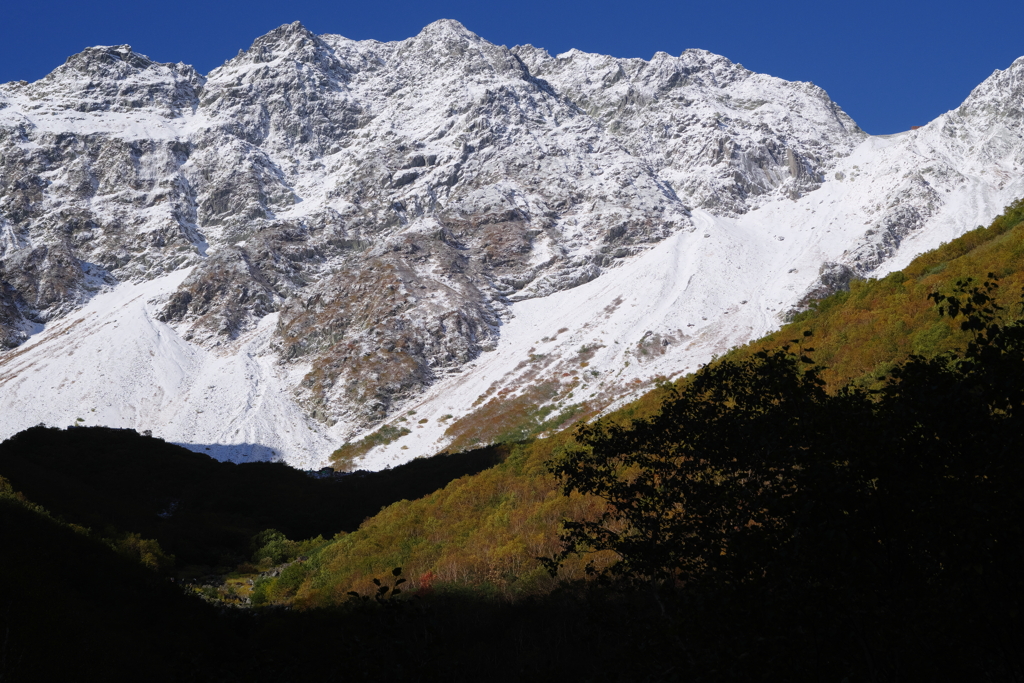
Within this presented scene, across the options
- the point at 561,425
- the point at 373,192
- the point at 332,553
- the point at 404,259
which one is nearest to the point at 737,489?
the point at 332,553

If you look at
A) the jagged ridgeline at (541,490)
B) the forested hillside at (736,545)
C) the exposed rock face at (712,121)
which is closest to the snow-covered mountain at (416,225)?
the exposed rock face at (712,121)

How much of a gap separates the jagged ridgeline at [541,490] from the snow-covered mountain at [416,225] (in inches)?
1250

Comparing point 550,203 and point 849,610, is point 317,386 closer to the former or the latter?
point 550,203

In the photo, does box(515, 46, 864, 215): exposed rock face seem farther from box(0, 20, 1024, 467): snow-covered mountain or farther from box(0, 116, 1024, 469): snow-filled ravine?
box(0, 116, 1024, 469): snow-filled ravine

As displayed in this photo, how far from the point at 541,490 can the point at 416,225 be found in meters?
88.1

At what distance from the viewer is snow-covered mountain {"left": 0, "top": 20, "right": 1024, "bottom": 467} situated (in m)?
64.2

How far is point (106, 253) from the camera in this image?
10594 centimetres

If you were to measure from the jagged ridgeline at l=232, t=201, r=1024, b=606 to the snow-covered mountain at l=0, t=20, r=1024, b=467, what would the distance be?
31737mm

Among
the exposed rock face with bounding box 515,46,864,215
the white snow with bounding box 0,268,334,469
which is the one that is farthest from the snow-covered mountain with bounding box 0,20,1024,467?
the exposed rock face with bounding box 515,46,864,215

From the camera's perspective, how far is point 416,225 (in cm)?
10056

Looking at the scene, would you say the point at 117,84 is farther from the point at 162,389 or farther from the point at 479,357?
the point at 479,357

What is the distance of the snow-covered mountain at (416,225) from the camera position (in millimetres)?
64188

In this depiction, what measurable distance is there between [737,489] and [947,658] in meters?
1.89

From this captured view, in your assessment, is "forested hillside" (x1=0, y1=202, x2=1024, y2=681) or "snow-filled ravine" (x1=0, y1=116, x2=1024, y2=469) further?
"snow-filled ravine" (x1=0, y1=116, x2=1024, y2=469)
